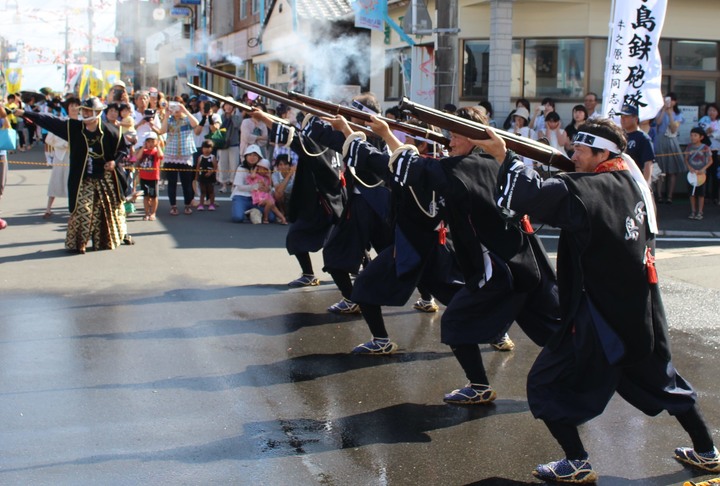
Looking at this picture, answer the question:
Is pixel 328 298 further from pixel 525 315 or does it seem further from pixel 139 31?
pixel 139 31

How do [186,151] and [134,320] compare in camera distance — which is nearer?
[134,320]

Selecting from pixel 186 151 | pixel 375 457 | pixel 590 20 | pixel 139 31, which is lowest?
pixel 375 457

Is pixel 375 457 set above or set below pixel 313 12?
below

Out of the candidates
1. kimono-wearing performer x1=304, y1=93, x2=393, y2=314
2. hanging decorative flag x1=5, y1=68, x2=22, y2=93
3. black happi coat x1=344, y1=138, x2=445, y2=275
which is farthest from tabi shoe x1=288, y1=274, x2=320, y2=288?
hanging decorative flag x1=5, y1=68, x2=22, y2=93

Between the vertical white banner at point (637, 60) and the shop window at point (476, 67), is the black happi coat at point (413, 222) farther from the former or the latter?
the shop window at point (476, 67)

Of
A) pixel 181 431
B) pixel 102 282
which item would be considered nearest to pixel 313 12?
pixel 102 282

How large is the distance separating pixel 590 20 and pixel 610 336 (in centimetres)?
1338

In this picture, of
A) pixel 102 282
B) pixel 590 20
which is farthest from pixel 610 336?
pixel 590 20

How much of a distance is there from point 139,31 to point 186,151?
111 ft

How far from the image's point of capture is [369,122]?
18.8ft

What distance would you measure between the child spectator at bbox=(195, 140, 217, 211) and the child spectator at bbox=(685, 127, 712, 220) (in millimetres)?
7765

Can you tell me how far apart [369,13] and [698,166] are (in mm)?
6519

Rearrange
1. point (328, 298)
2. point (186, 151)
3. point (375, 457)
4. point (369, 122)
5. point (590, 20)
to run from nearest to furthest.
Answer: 1. point (375, 457)
2. point (369, 122)
3. point (328, 298)
4. point (186, 151)
5. point (590, 20)

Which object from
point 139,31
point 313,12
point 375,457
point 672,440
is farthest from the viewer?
point 139,31
